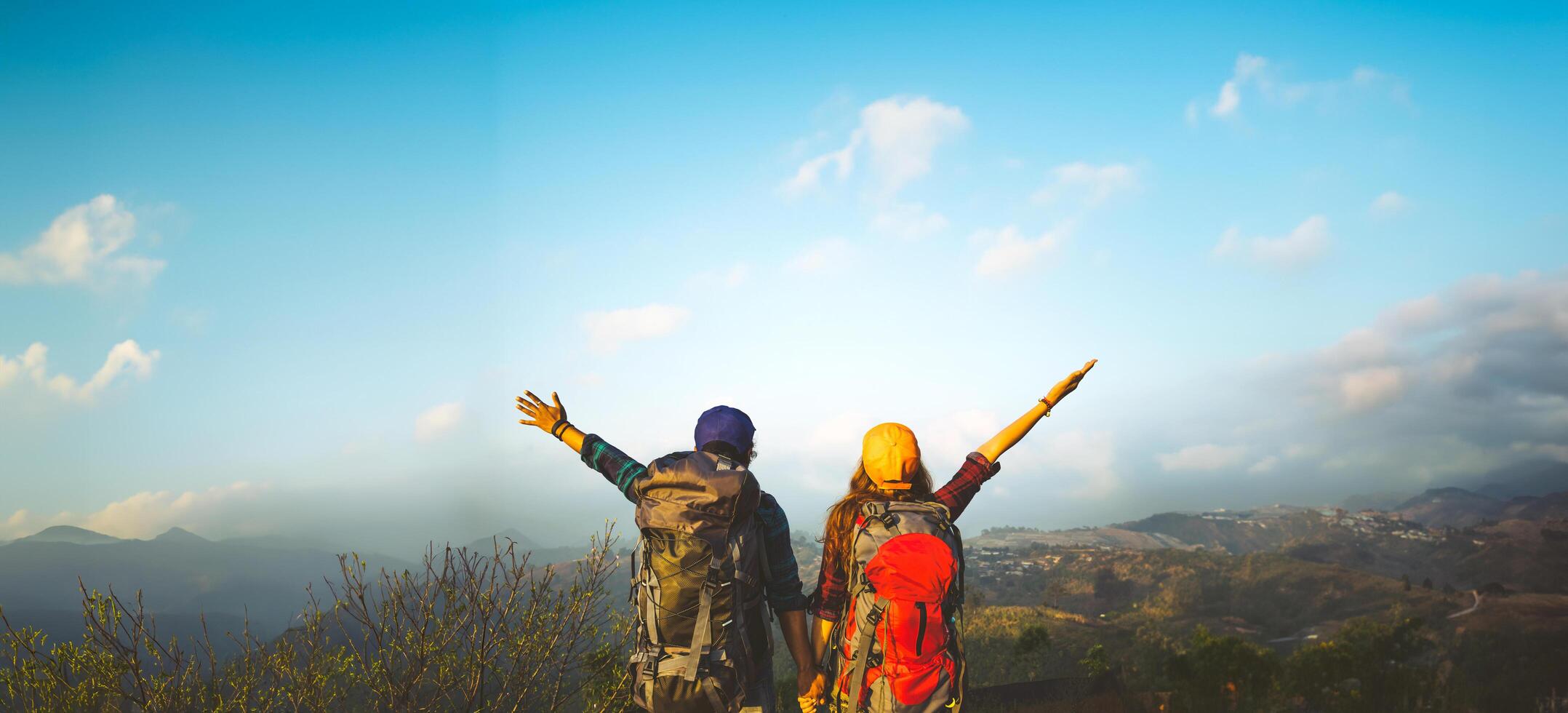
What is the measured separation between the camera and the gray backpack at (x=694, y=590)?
445 centimetres

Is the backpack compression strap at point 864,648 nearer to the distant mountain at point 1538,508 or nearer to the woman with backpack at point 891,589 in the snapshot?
the woman with backpack at point 891,589

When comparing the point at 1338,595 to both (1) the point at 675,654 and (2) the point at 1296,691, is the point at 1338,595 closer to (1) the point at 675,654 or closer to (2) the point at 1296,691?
(2) the point at 1296,691

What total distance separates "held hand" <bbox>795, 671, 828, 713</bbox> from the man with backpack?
25 millimetres

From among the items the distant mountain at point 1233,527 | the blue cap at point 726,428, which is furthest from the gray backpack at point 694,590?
the distant mountain at point 1233,527

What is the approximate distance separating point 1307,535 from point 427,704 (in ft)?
329

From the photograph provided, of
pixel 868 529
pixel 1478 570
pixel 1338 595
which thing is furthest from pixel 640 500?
pixel 1478 570

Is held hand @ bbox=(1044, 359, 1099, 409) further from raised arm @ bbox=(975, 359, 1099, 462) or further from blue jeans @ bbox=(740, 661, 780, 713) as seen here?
blue jeans @ bbox=(740, 661, 780, 713)

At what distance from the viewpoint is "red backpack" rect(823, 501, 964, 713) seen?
4488mm

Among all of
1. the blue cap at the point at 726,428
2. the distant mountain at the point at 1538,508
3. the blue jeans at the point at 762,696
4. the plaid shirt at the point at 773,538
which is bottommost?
the distant mountain at the point at 1538,508

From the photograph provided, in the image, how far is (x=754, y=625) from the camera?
4.85 meters

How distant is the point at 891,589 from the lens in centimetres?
→ 450

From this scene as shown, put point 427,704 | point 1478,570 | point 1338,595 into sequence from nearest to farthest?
1. point 427,704
2. point 1338,595
3. point 1478,570

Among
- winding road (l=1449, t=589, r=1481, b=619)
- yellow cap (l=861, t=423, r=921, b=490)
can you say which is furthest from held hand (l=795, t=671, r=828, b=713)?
winding road (l=1449, t=589, r=1481, b=619)

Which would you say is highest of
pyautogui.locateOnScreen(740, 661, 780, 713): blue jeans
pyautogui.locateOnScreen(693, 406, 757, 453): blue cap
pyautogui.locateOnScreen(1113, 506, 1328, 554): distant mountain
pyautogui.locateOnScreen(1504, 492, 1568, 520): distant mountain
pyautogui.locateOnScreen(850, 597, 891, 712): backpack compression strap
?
pyautogui.locateOnScreen(693, 406, 757, 453): blue cap
